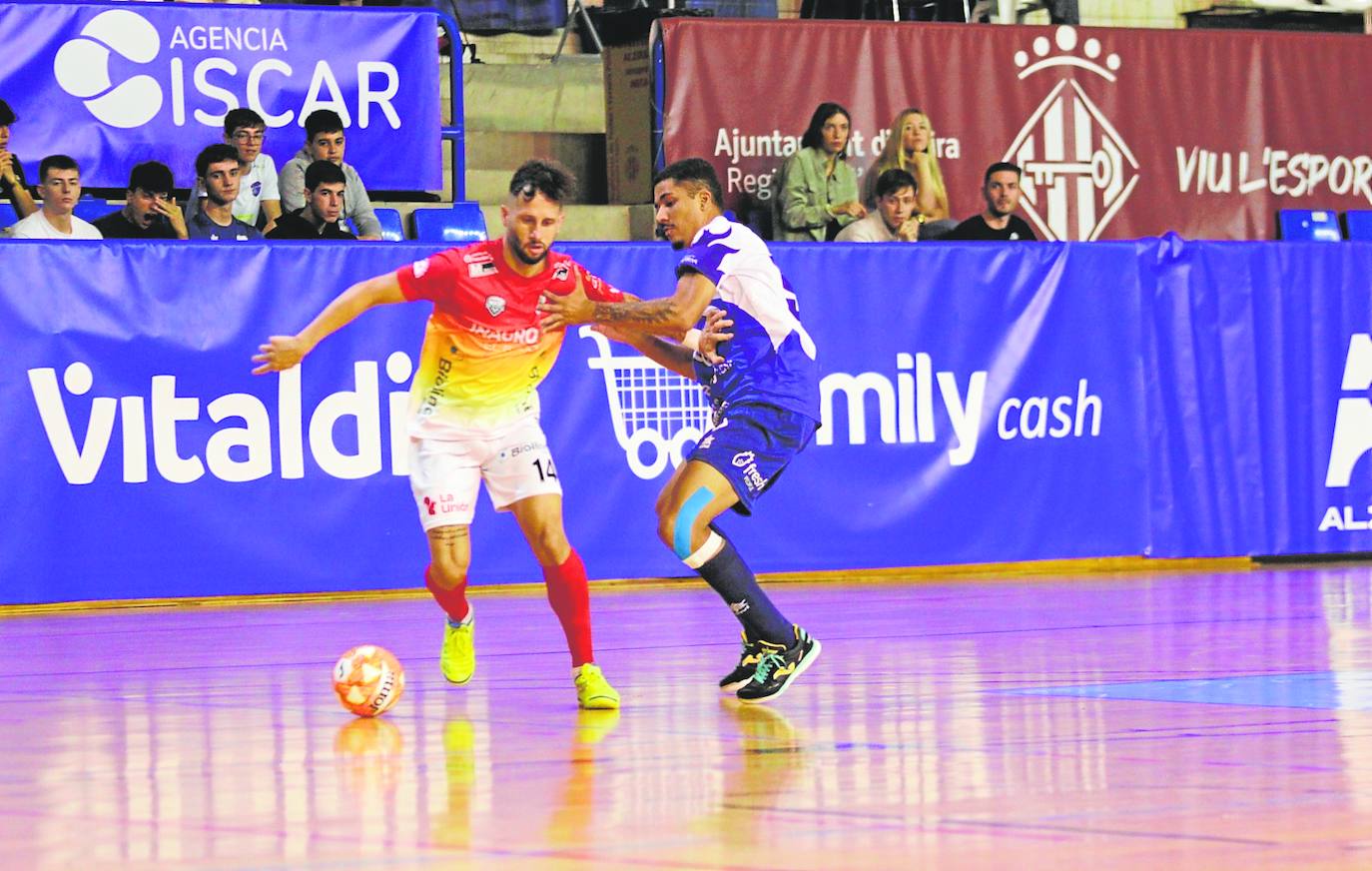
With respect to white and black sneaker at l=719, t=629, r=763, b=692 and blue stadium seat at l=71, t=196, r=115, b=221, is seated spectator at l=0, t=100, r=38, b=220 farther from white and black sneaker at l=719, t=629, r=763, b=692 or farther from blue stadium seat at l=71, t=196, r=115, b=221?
white and black sneaker at l=719, t=629, r=763, b=692

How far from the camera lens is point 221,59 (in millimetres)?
14391

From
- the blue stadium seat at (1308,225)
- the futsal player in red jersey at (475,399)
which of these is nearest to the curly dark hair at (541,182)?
the futsal player in red jersey at (475,399)

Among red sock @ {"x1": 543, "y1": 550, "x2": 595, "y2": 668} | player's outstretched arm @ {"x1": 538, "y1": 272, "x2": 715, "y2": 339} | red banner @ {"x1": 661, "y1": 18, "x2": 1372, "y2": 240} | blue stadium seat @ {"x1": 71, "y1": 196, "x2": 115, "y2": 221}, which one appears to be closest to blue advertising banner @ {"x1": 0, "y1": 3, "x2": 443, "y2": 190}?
blue stadium seat @ {"x1": 71, "y1": 196, "x2": 115, "y2": 221}

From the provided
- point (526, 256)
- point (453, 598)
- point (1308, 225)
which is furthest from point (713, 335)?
point (1308, 225)

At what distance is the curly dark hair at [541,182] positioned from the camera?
7418 mm

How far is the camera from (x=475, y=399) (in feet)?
25.9

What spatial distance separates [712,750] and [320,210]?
7.62m

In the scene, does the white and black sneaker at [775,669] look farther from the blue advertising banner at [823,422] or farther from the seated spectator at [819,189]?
the seated spectator at [819,189]

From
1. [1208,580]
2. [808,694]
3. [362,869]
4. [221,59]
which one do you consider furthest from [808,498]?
[362,869]

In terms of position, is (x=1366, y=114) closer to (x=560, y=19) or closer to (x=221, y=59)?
(x=560, y=19)

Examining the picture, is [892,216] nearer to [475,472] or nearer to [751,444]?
[751,444]

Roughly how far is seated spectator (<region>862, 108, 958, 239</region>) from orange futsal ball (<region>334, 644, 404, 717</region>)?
8.72 meters

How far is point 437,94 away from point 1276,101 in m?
6.80

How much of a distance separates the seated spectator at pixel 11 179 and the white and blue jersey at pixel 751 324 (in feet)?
21.1
